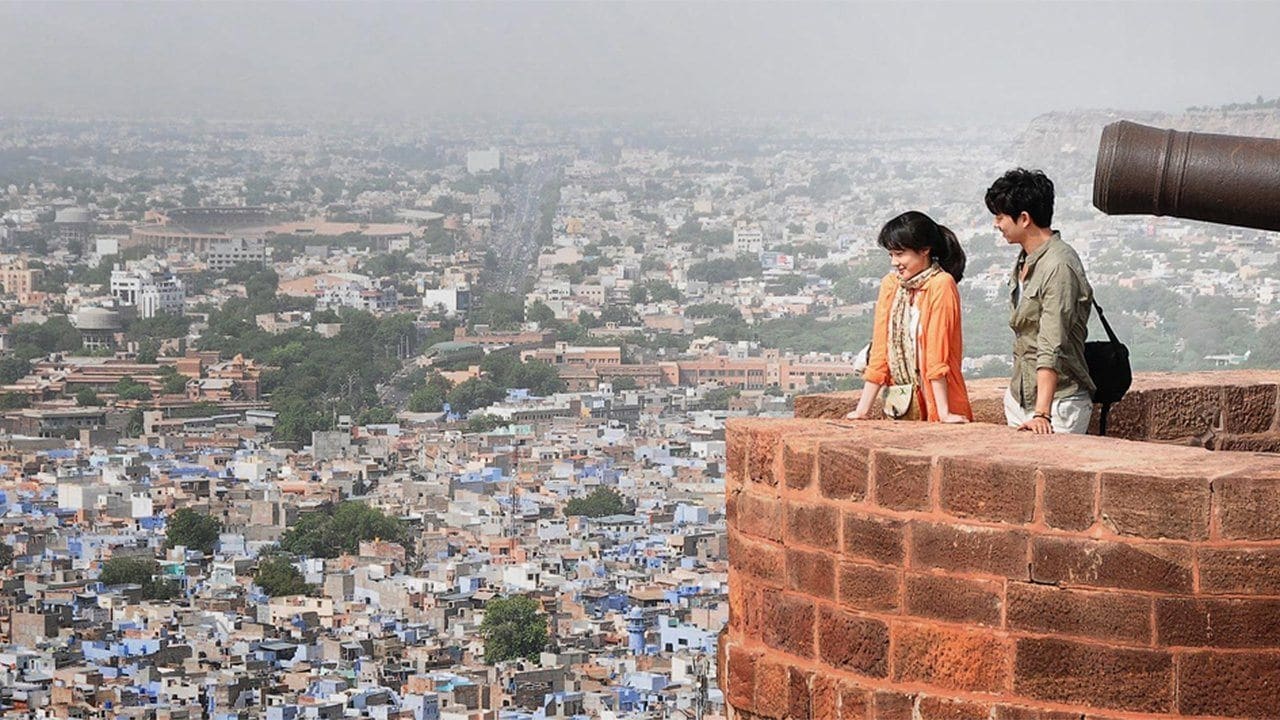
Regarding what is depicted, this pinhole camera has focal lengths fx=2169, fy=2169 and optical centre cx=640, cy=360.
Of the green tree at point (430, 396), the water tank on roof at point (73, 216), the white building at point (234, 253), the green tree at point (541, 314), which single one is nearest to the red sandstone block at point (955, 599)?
the green tree at point (430, 396)

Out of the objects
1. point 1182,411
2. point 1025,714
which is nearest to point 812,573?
point 1025,714

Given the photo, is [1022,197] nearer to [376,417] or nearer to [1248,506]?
[1248,506]

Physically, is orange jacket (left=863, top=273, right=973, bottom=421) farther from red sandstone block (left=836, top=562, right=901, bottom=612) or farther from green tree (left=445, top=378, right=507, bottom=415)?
green tree (left=445, top=378, right=507, bottom=415)

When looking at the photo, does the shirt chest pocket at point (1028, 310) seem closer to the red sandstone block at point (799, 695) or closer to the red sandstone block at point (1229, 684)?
the red sandstone block at point (799, 695)

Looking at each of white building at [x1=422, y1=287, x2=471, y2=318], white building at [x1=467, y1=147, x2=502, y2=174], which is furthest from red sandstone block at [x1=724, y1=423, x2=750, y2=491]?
white building at [x1=467, y1=147, x2=502, y2=174]

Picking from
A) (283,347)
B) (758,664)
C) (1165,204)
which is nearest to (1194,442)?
(1165,204)

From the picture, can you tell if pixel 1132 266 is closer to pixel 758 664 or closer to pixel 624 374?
pixel 624 374

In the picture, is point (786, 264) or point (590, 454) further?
point (786, 264)
